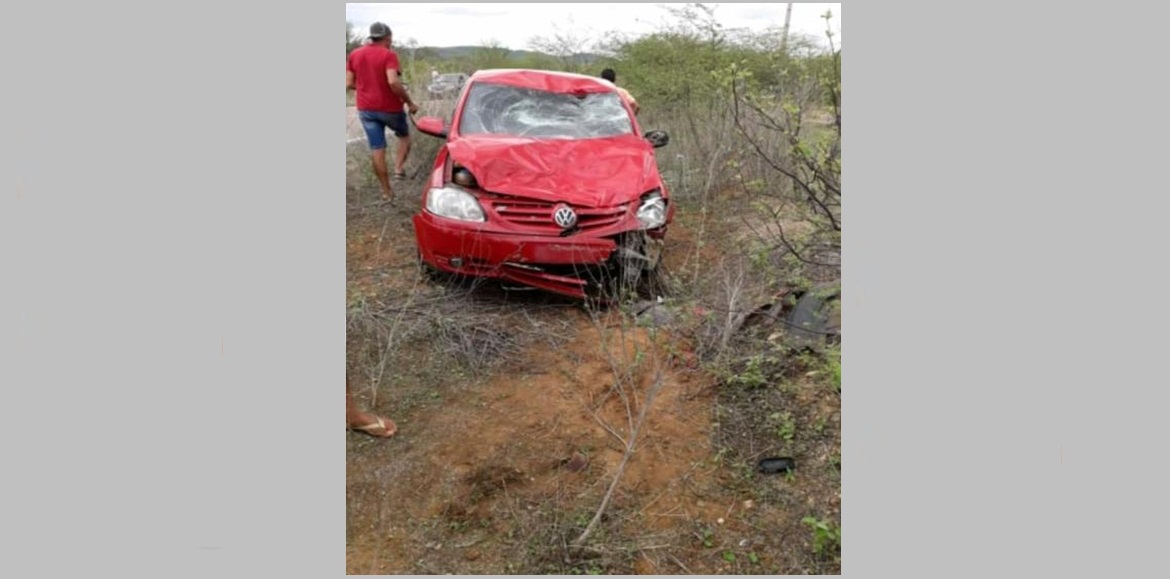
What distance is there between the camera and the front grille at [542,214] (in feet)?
15.0

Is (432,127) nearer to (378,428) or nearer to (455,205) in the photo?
(455,205)

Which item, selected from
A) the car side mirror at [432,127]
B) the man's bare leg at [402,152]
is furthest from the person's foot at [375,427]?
the man's bare leg at [402,152]

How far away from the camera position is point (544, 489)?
3014mm

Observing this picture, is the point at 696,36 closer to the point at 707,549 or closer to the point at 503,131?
the point at 503,131

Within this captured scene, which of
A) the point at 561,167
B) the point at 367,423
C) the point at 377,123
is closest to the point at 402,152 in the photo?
the point at 377,123

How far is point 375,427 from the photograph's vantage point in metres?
3.37

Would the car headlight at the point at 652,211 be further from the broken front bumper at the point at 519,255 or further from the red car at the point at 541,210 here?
the broken front bumper at the point at 519,255

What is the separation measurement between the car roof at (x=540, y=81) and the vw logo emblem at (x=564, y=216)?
1.91 metres

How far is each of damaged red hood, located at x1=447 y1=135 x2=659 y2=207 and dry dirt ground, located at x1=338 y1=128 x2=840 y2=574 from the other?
0.78 m

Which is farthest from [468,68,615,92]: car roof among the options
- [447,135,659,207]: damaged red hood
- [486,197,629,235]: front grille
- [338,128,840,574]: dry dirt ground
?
[338,128,840,574]: dry dirt ground

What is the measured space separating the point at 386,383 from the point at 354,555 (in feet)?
4.41

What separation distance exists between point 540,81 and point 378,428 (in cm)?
378

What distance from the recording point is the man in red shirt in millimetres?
6844

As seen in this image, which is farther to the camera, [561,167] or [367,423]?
[561,167]
